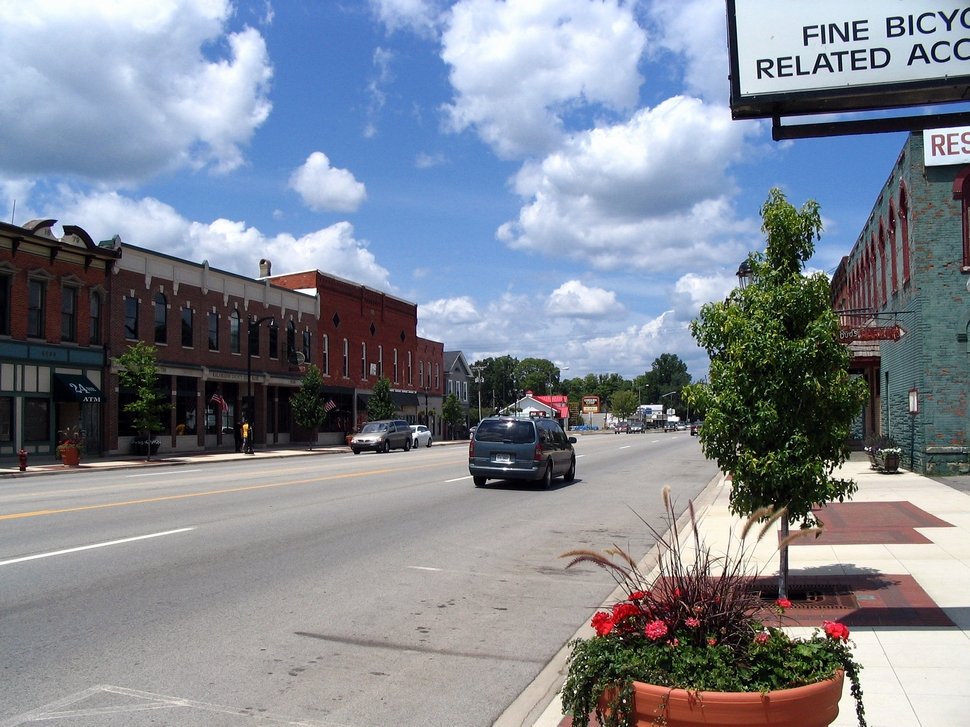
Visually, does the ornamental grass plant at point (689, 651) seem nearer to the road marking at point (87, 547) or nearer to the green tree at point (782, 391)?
the green tree at point (782, 391)

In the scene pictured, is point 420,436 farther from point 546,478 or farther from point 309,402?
point 546,478

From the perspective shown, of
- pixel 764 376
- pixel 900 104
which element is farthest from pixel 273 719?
pixel 900 104

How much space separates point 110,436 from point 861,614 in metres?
36.2

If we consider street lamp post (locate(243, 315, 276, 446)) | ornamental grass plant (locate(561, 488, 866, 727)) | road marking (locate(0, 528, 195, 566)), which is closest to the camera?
ornamental grass plant (locate(561, 488, 866, 727))

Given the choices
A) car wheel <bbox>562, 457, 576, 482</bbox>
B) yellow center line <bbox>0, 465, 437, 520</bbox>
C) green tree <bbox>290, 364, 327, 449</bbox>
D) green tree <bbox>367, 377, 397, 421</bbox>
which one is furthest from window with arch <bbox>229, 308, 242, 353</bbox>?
→ car wheel <bbox>562, 457, 576, 482</bbox>

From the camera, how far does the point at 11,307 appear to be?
33750 mm

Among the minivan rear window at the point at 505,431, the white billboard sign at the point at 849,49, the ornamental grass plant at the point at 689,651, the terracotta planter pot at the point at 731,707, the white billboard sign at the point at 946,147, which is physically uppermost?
the white billboard sign at the point at 946,147

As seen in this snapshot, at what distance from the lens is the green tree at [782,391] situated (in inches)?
321

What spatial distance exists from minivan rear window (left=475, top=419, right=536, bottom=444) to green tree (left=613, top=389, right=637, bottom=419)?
155105 mm

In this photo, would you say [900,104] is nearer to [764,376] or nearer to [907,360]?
[764,376]

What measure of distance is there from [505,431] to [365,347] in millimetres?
41816

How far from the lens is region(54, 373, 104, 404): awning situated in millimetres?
35562

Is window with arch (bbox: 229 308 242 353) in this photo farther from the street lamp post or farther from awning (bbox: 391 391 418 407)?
awning (bbox: 391 391 418 407)

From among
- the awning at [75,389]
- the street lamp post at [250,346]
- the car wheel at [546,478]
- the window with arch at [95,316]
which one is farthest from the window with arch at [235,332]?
the car wheel at [546,478]
